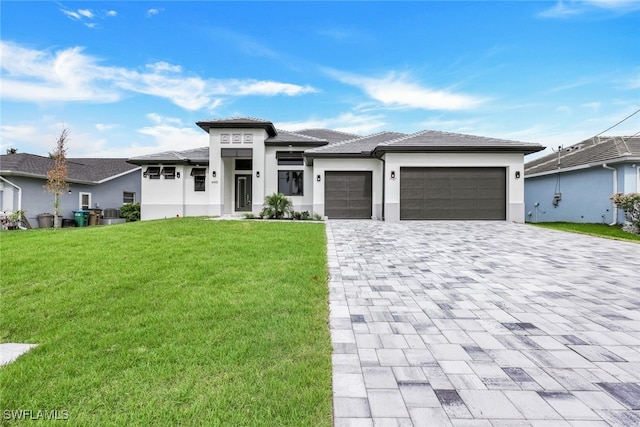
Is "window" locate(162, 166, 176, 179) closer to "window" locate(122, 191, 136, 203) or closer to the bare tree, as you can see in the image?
the bare tree

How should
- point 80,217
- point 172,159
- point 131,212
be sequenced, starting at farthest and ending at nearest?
point 131,212
point 80,217
point 172,159

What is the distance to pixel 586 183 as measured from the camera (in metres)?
15.5

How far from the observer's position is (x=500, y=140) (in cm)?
1441

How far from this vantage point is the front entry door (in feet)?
61.5

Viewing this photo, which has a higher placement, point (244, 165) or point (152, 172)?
point (244, 165)

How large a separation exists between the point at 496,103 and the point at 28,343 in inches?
810

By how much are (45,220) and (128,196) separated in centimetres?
610

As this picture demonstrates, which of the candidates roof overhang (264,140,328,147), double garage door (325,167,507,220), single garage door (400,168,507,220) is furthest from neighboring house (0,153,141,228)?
single garage door (400,168,507,220)

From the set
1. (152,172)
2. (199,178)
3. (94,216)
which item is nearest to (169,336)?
(199,178)

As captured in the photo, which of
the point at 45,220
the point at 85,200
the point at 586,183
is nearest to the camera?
the point at 586,183

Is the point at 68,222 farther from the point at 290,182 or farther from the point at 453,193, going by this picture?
the point at 453,193

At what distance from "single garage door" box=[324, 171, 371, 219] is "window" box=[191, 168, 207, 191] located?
26.2 feet

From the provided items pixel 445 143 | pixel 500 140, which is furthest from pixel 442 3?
pixel 500 140

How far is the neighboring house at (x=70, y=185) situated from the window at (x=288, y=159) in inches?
504
